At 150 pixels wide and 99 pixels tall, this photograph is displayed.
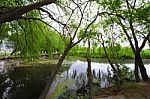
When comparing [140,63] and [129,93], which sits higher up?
[140,63]

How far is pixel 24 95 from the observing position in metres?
20.7

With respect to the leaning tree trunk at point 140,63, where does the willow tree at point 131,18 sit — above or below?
above

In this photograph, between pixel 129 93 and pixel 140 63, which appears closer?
pixel 129 93

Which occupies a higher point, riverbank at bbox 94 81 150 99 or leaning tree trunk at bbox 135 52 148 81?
leaning tree trunk at bbox 135 52 148 81

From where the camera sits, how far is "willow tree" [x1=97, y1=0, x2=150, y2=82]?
18.7m

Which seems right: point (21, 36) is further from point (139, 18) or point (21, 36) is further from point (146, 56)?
point (146, 56)

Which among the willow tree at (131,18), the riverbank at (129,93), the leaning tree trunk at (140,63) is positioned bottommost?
the riverbank at (129,93)

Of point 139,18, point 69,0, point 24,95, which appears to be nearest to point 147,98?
point 139,18

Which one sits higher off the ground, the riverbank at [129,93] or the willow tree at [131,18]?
the willow tree at [131,18]

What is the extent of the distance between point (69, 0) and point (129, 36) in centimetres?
726

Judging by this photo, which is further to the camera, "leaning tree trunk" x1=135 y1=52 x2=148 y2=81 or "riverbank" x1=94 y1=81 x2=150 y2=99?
"leaning tree trunk" x1=135 y1=52 x2=148 y2=81

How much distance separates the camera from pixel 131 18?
18.7 meters

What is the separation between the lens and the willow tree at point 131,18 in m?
18.7

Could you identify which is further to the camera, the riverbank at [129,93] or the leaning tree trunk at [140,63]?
the leaning tree trunk at [140,63]
